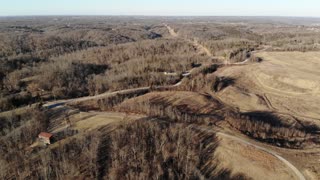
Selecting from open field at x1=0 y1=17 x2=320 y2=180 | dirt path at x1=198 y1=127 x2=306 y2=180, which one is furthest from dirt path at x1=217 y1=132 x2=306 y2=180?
open field at x1=0 y1=17 x2=320 y2=180

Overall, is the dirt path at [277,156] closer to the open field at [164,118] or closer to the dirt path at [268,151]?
the dirt path at [268,151]

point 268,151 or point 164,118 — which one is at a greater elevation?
point 164,118

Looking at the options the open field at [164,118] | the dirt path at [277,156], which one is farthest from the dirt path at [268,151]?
the open field at [164,118]

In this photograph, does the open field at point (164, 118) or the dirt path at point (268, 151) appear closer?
the dirt path at point (268, 151)

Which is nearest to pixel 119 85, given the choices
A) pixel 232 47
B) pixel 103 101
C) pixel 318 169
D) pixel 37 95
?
pixel 103 101

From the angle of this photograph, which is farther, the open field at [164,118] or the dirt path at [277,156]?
the open field at [164,118]

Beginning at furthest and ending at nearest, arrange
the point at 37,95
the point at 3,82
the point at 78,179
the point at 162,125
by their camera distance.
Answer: the point at 3,82
the point at 37,95
the point at 162,125
the point at 78,179

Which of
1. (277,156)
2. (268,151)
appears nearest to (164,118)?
(268,151)

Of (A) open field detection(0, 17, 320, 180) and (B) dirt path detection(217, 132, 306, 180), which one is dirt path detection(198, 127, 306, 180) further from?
(A) open field detection(0, 17, 320, 180)

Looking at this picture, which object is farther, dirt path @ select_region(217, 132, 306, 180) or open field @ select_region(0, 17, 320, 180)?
open field @ select_region(0, 17, 320, 180)

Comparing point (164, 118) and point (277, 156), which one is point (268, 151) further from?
point (164, 118)

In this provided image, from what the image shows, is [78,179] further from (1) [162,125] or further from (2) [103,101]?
(2) [103,101]
